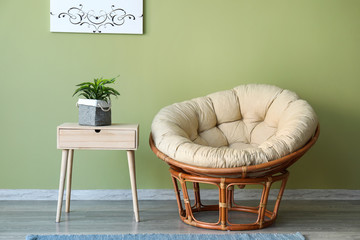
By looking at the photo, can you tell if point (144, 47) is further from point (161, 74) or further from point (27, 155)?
point (27, 155)

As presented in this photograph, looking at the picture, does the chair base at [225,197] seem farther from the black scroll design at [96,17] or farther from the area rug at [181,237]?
the black scroll design at [96,17]

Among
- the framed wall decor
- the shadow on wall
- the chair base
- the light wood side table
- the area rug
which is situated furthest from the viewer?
the shadow on wall

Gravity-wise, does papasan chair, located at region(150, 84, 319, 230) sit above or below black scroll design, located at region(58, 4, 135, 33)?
below

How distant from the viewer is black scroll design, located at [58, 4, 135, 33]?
355cm

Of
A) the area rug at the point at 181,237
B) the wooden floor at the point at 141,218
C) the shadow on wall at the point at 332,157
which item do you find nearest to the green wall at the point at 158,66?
the shadow on wall at the point at 332,157

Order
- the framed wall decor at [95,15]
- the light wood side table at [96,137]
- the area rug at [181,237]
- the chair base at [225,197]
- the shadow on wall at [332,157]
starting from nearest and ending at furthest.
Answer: the area rug at [181,237] → the chair base at [225,197] → the light wood side table at [96,137] → the framed wall decor at [95,15] → the shadow on wall at [332,157]

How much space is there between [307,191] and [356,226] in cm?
76

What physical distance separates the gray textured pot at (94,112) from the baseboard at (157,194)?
78 centimetres

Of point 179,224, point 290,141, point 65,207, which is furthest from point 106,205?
point 290,141

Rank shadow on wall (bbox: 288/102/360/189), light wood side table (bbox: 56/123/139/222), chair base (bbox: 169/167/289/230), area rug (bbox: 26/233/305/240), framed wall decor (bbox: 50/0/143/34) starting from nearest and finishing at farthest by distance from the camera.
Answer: area rug (bbox: 26/233/305/240)
chair base (bbox: 169/167/289/230)
light wood side table (bbox: 56/123/139/222)
framed wall decor (bbox: 50/0/143/34)
shadow on wall (bbox: 288/102/360/189)

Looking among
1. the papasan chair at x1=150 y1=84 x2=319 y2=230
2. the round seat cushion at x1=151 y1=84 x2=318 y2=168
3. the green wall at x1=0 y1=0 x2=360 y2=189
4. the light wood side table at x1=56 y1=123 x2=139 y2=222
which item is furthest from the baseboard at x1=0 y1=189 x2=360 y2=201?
the light wood side table at x1=56 y1=123 x2=139 y2=222

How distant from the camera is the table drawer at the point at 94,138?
3.00 m

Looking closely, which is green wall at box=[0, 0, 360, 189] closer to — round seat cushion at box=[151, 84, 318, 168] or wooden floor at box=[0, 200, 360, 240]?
wooden floor at box=[0, 200, 360, 240]

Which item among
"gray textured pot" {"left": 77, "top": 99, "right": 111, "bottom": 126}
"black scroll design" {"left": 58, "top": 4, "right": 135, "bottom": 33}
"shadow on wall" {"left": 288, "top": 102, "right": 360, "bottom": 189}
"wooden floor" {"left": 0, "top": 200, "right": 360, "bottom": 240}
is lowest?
"wooden floor" {"left": 0, "top": 200, "right": 360, "bottom": 240}
